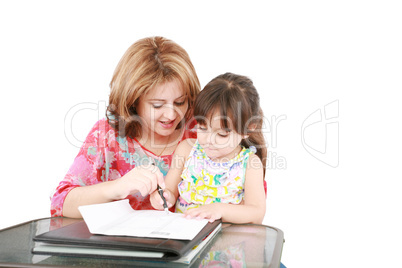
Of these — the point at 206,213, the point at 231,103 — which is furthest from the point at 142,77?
the point at 206,213

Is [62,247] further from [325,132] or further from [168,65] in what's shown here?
[325,132]

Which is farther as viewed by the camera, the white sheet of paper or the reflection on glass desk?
the white sheet of paper

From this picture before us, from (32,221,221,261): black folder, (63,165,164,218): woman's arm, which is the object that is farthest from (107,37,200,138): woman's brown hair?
(32,221,221,261): black folder

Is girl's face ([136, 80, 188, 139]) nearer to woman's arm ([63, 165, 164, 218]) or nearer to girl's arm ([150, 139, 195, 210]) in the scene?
girl's arm ([150, 139, 195, 210])

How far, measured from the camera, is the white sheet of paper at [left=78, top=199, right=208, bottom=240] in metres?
1.05

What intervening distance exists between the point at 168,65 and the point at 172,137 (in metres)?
0.38

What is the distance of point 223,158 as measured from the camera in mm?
1748

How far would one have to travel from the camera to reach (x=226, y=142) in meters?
1.65

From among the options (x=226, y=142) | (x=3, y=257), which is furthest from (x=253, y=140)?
(x=3, y=257)

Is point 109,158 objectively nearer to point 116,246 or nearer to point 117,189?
point 117,189

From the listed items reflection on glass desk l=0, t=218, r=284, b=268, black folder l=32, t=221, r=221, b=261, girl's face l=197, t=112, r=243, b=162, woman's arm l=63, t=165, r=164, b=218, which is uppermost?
girl's face l=197, t=112, r=243, b=162

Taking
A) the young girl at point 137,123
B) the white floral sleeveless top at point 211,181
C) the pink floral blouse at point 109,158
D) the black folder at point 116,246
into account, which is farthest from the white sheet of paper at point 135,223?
the pink floral blouse at point 109,158

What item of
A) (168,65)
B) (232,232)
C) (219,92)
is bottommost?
(232,232)

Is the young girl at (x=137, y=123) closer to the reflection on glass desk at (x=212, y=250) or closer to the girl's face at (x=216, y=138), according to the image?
the girl's face at (x=216, y=138)
